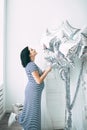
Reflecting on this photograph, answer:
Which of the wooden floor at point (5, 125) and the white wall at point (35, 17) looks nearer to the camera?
the wooden floor at point (5, 125)

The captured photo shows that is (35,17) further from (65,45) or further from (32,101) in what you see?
(32,101)

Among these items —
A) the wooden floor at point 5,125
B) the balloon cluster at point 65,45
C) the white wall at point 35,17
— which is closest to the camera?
the balloon cluster at point 65,45

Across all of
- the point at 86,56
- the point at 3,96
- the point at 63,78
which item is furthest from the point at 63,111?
the point at 3,96

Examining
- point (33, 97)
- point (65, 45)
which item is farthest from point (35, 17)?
point (33, 97)

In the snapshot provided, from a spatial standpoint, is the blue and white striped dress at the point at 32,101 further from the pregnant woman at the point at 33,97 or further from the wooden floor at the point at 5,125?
the wooden floor at the point at 5,125

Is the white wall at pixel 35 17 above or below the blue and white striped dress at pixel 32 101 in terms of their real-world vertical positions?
above

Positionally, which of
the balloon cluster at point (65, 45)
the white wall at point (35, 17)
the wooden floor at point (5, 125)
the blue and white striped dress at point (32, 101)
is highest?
the white wall at point (35, 17)

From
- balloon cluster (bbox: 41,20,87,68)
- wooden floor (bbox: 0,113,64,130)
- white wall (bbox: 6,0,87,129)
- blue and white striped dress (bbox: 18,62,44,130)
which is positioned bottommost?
wooden floor (bbox: 0,113,64,130)

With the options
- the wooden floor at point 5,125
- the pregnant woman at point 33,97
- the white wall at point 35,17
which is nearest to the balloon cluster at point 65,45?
the pregnant woman at point 33,97

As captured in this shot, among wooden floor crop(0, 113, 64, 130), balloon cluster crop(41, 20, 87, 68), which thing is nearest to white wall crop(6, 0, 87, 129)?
balloon cluster crop(41, 20, 87, 68)

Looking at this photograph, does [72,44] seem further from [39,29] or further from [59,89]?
[39,29]

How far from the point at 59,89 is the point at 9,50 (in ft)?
4.17

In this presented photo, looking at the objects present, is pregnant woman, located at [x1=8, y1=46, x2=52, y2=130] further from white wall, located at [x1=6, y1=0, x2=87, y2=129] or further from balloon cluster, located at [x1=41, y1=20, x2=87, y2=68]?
white wall, located at [x1=6, y1=0, x2=87, y2=129]

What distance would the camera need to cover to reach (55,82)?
3840 mm
